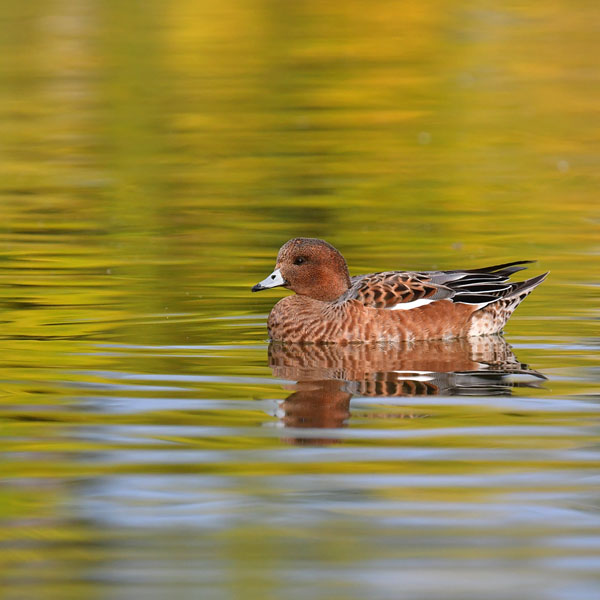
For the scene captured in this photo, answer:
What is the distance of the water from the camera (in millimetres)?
5527

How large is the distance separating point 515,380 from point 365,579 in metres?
3.64

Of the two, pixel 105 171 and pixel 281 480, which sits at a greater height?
pixel 105 171

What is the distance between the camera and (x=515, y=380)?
28.5 feet

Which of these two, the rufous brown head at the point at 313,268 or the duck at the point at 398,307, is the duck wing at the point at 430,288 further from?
the rufous brown head at the point at 313,268

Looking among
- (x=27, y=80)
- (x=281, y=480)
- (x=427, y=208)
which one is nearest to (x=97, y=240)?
(x=427, y=208)

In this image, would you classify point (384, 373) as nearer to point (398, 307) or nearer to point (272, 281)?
point (398, 307)

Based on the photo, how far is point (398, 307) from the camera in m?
10.2

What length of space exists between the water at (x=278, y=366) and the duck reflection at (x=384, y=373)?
30 millimetres

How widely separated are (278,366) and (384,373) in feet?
2.07

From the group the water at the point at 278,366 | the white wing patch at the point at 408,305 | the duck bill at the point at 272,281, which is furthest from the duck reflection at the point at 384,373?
the duck bill at the point at 272,281

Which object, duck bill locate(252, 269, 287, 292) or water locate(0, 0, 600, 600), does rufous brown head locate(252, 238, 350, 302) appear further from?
water locate(0, 0, 600, 600)

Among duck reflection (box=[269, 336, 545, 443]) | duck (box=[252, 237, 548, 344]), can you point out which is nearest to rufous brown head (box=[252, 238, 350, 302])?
duck (box=[252, 237, 548, 344])

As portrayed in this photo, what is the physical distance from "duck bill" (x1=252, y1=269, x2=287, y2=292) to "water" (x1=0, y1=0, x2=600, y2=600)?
290 mm

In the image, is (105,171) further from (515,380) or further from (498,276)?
(515,380)
